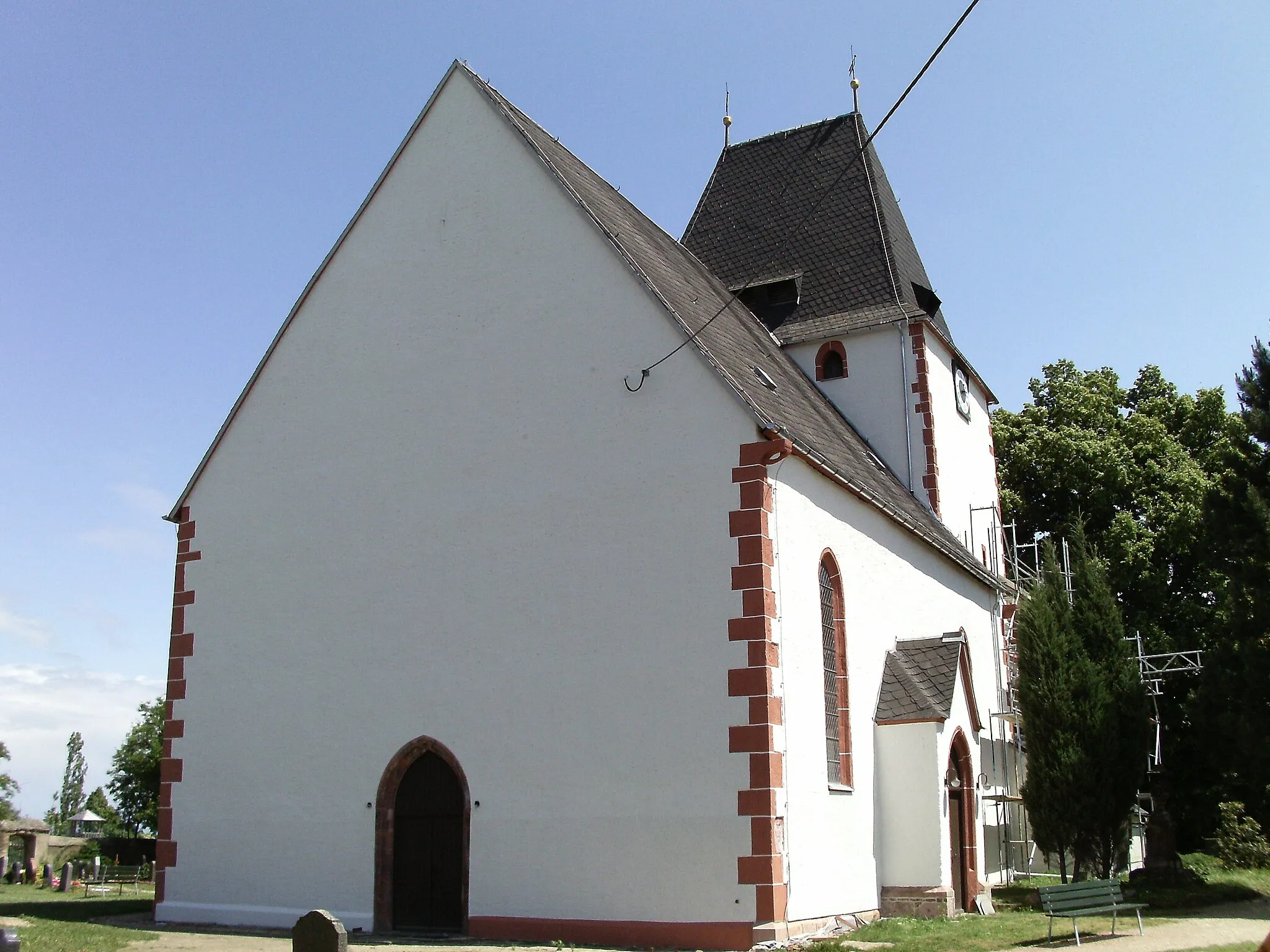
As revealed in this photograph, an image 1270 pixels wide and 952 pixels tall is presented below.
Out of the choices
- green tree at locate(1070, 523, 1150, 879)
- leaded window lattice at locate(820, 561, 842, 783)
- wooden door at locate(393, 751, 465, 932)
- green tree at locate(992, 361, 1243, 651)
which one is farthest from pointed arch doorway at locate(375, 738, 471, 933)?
green tree at locate(992, 361, 1243, 651)

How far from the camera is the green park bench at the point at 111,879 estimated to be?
27.8 m

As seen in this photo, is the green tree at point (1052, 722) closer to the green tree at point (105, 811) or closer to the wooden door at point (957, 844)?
the wooden door at point (957, 844)

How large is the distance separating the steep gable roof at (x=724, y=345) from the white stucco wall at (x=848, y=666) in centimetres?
46

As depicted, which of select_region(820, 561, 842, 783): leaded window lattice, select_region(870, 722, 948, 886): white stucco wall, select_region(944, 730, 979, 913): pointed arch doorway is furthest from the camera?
select_region(944, 730, 979, 913): pointed arch doorway

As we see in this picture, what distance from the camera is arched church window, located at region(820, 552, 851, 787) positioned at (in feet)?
48.1

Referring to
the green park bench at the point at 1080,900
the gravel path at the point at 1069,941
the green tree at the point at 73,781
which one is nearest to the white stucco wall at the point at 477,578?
the gravel path at the point at 1069,941

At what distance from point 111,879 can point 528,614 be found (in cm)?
2217

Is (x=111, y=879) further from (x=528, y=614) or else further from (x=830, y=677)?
(x=830, y=677)

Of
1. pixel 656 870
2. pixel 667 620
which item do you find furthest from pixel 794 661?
pixel 656 870

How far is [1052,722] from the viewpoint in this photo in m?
18.5

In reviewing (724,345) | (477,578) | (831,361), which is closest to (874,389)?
(831,361)

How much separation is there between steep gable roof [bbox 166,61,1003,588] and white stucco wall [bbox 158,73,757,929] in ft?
0.74

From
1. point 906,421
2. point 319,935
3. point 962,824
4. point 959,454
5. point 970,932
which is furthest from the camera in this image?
point 959,454

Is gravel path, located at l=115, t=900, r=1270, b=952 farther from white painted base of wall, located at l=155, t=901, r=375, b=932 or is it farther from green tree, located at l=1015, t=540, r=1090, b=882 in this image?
green tree, located at l=1015, t=540, r=1090, b=882
